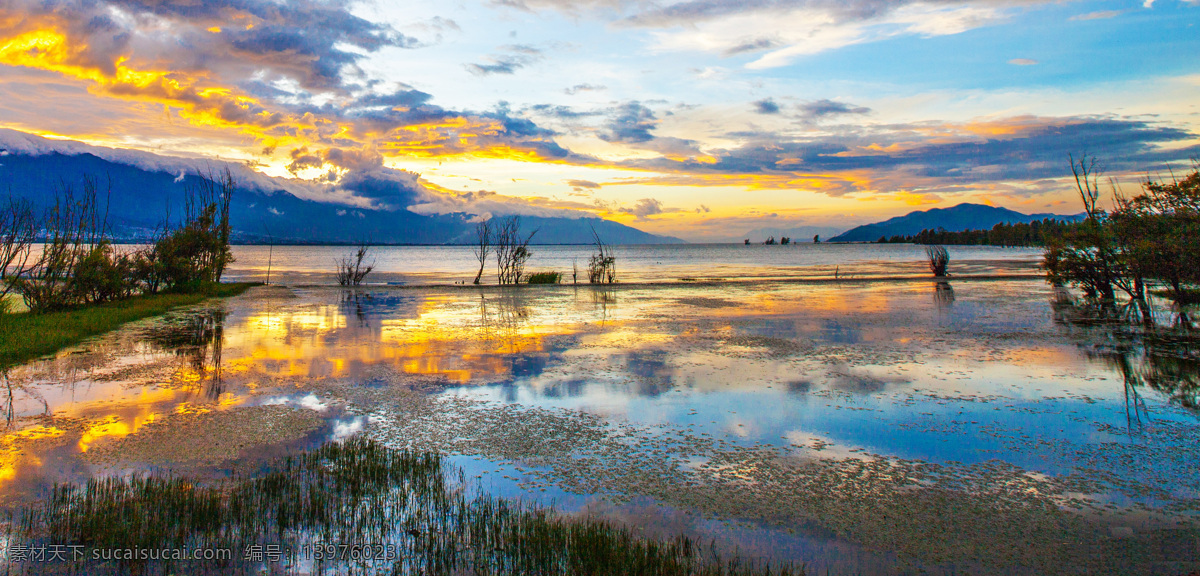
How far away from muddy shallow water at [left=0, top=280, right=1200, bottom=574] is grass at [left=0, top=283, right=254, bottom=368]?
70 cm

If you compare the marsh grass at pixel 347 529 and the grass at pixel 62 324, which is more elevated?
the grass at pixel 62 324

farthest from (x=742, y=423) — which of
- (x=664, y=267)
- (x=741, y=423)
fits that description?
(x=664, y=267)

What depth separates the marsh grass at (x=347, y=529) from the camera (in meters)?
4.40

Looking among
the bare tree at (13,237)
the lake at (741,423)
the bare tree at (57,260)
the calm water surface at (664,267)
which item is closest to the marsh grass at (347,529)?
→ the lake at (741,423)

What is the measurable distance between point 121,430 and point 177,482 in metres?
2.44

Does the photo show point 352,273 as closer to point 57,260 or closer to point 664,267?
point 57,260

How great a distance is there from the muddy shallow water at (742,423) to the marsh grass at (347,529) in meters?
0.47

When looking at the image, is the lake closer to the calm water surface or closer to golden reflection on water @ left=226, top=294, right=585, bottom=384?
golden reflection on water @ left=226, top=294, right=585, bottom=384

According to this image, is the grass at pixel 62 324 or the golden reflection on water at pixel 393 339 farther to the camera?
the grass at pixel 62 324

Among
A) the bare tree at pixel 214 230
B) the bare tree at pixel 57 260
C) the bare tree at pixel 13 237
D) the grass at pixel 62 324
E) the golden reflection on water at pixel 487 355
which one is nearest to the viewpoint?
the golden reflection on water at pixel 487 355

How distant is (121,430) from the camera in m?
7.45

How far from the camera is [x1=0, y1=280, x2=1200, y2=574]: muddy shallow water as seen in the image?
5.08 meters

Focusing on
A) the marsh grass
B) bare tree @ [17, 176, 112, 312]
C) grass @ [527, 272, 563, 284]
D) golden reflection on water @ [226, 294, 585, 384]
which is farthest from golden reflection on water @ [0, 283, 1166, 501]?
grass @ [527, 272, 563, 284]

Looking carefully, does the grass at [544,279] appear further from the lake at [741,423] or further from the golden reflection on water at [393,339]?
the lake at [741,423]
